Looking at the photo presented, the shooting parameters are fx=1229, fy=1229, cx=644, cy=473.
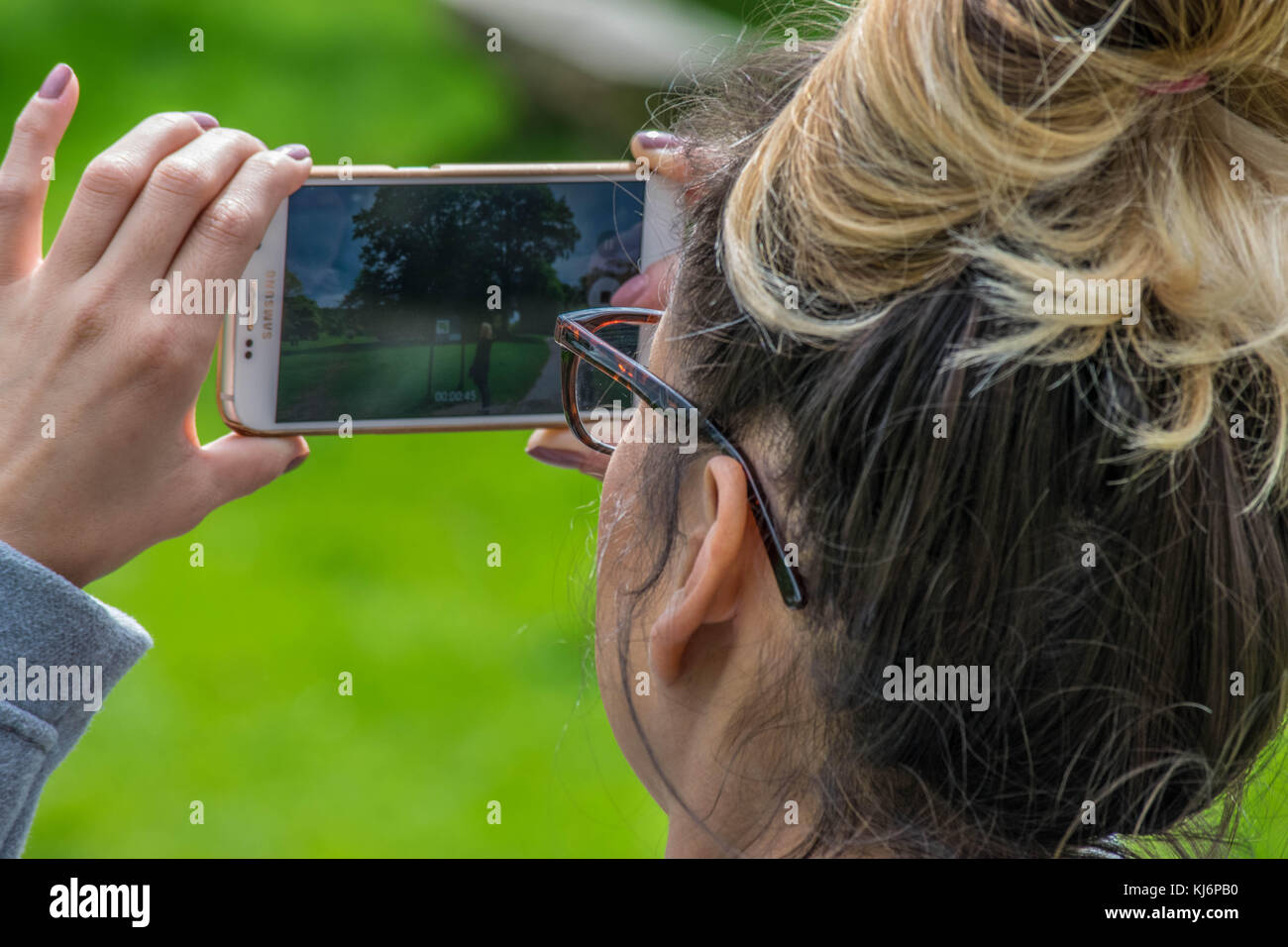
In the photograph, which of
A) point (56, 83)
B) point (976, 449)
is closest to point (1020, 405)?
point (976, 449)

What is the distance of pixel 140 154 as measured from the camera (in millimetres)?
1162

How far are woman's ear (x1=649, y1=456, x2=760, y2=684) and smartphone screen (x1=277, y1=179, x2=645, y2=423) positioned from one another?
1.73ft

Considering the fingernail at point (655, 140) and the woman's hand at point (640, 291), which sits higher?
the fingernail at point (655, 140)

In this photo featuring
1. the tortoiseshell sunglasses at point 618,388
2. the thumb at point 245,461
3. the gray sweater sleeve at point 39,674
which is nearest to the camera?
the tortoiseshell sunglasses at point 618,388

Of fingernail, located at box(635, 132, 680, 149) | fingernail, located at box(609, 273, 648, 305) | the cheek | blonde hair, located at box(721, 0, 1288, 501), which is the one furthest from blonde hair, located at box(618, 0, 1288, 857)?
fingernail, located at box(609, 273, 648, 305)

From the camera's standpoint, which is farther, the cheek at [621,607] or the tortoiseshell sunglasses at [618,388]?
the cheek at [621,607]

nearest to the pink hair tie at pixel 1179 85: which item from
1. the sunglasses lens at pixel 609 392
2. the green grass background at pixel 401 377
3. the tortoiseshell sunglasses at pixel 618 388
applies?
the tortoiseshell sunglasses at pixel 618 388

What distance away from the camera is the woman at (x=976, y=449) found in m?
0.82

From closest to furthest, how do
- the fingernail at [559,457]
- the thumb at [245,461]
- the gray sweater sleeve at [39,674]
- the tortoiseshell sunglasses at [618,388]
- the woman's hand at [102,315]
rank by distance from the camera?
the tortoiseshell sunglasses at [618,388], the gray sweater sleeve at [39,674], the woman's hand at [102,315], the thumb at [245,461], the fingernail at [559,457]

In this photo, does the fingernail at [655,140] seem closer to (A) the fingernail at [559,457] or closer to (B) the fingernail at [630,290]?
(B) the fingernail at [630,290]

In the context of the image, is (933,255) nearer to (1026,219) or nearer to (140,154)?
(1026,219)

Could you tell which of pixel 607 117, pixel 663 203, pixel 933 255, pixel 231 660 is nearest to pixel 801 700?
pixel 933 255

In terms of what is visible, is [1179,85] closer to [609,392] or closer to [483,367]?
[609,392]

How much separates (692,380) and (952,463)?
0.78 ft
